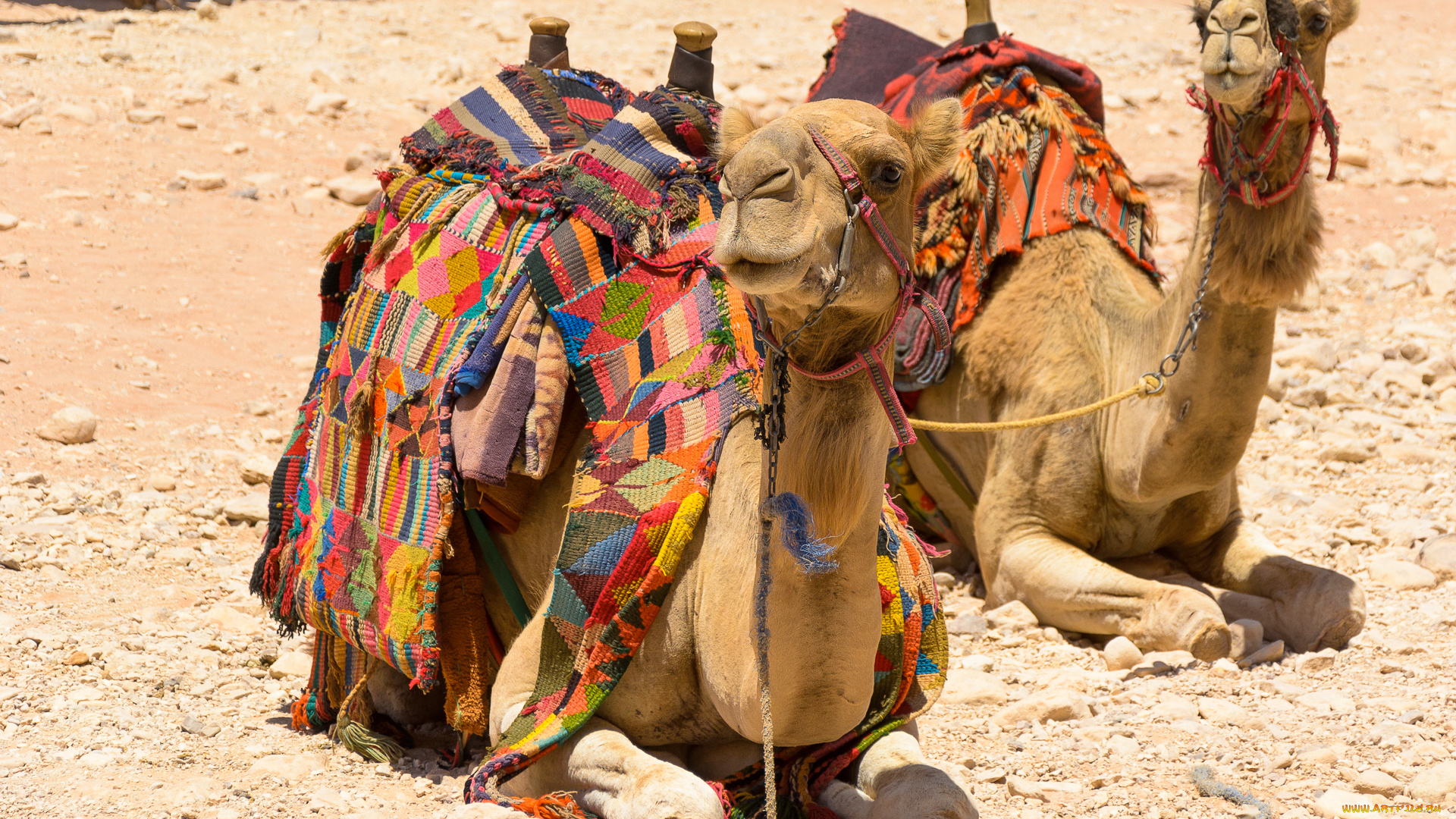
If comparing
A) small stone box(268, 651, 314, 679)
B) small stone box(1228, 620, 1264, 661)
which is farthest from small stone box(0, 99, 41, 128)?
small stone box(1228, 620, 1264, 661)

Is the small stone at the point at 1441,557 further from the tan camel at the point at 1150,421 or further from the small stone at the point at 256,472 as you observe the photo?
the small stone at the point at 256,472

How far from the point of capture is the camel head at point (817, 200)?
2578mm

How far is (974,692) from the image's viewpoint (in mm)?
4801

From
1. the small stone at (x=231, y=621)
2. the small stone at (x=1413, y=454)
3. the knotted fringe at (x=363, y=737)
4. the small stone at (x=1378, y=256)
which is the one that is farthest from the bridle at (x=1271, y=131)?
the small stone at (x=1378, y=256)

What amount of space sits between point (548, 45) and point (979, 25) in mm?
2471

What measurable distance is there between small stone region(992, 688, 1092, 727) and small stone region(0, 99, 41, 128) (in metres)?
9.60

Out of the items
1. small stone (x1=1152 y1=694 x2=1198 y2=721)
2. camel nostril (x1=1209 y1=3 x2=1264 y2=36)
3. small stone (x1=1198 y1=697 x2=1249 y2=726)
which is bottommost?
small stone (x1=1152 y1=694 x2=1198 y2=721)

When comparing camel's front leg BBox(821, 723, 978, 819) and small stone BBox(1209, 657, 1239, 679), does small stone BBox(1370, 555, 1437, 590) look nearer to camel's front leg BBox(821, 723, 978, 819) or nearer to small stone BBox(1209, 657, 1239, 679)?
small stone BBox(1209, 657, 1239, 679)

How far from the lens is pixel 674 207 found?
4.25 metres

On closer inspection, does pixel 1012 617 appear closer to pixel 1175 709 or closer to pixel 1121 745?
pixel 1175 709

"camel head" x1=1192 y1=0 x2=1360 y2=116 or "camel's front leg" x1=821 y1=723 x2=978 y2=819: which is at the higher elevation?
"camel head" x1=1192 y1=0 x2=1360 y2=116

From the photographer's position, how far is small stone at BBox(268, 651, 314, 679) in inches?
204

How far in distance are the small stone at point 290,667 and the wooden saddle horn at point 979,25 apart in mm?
3957

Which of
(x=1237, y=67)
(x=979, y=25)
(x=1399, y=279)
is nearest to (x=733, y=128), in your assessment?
(x=1237, y=67)
